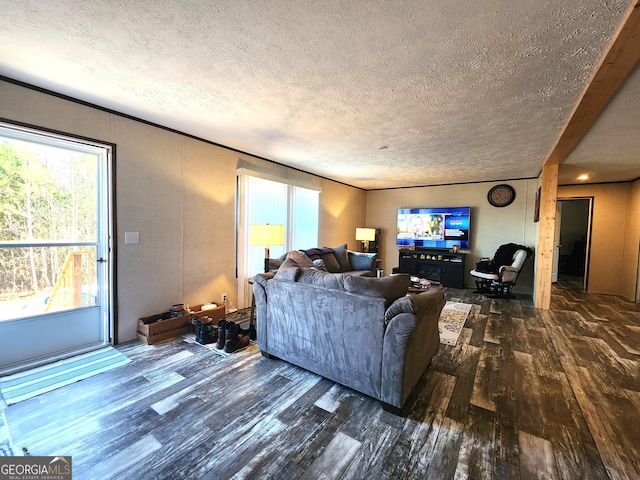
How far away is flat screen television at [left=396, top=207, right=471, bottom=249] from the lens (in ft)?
20.1

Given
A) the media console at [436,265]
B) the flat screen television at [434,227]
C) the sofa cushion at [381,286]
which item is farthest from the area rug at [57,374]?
the flat screen television at [434,227]

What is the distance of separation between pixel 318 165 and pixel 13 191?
375 centimetres

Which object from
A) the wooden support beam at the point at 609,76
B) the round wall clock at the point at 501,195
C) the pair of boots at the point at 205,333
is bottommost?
the pair of boots at the point at 205,333

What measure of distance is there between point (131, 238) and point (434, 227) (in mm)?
6004

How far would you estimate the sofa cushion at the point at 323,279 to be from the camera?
2074mm

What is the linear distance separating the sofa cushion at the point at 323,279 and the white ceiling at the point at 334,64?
59.6 inches

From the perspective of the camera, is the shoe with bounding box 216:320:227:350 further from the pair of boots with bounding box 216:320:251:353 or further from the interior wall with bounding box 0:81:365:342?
the interior wall with bounding box 0:81:365:342

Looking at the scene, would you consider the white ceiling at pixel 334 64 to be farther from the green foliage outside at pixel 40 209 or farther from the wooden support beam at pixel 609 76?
the green foliage outside at pixel 40 209

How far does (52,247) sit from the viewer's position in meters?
2.50

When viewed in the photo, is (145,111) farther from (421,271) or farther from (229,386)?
(421,271)

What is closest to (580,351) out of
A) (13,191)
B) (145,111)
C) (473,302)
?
(473,302)

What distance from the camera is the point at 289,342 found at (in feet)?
7.92

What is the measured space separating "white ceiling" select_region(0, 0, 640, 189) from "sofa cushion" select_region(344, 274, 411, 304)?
4.94 feet

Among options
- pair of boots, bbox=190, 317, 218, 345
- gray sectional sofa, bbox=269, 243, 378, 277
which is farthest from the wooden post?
pair of boots, bbox=190, 317, 218, 345
